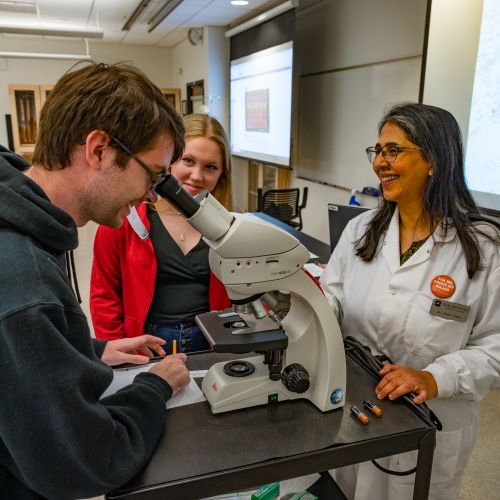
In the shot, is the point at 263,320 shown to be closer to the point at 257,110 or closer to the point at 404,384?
the point at 404,384

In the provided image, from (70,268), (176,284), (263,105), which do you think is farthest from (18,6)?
(176,284)

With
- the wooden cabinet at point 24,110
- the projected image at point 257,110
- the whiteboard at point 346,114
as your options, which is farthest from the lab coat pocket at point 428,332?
the wooden cabinet at point 24,110

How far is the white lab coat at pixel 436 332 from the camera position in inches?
46.2

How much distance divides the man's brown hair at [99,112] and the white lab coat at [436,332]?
78 cm

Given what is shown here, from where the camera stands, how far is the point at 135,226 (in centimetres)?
136

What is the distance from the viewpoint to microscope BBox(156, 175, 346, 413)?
2.82 ft

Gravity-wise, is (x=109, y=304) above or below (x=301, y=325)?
below

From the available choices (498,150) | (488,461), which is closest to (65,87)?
(498,150)

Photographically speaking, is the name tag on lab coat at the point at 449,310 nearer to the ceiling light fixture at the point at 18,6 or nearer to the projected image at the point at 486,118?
the projected image at the point at 486,118

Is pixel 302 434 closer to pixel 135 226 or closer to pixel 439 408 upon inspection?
pixel 439 408

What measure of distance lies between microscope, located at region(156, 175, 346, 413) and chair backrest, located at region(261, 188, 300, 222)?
3550mm

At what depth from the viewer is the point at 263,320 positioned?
1028mm

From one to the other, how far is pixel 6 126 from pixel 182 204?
866cm

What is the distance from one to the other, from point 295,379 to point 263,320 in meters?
0.14
